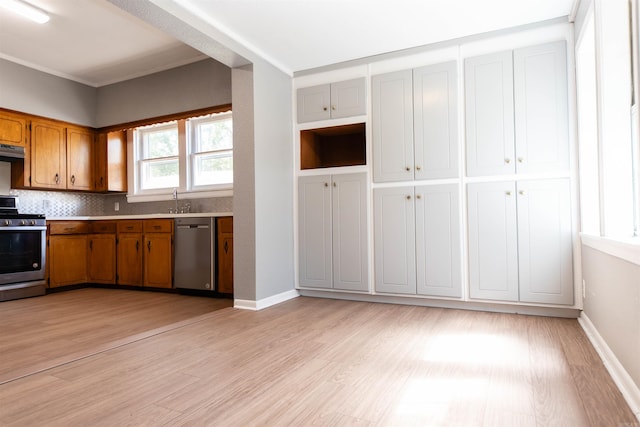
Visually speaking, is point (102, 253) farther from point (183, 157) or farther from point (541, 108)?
point (541, 108)

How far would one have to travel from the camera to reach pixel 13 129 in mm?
4223

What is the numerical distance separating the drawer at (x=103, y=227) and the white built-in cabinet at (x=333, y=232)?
98.9 inches

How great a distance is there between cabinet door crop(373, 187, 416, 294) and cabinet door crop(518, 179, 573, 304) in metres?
0.86

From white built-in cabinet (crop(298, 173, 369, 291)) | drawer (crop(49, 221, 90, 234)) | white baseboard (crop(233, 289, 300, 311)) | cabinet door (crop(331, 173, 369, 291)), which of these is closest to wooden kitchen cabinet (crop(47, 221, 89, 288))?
drawer (crop(49, 221, 90, 234))

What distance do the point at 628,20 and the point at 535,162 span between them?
1173 mm

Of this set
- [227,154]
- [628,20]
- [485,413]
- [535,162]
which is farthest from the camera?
[227,154]

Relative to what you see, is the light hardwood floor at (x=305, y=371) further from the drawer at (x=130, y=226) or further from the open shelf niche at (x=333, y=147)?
the open shelf niche at (x=333, y=147)

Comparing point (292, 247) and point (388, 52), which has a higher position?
point (388, 52)

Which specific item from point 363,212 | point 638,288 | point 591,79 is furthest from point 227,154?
point 638,288

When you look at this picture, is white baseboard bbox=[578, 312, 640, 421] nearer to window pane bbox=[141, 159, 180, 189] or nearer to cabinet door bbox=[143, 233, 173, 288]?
cabinet door bbox=[143, 233, 173, 288]

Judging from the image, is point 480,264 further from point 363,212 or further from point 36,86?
point 36,86

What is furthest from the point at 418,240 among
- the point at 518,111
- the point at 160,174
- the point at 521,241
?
the point at 160,174

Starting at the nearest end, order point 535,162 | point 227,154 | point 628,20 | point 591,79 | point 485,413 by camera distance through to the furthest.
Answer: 1. point 485,413
2. point 628,20
3. point 591,79
4. point 535,162
5. point 227,154

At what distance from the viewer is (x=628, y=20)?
6.25ft
